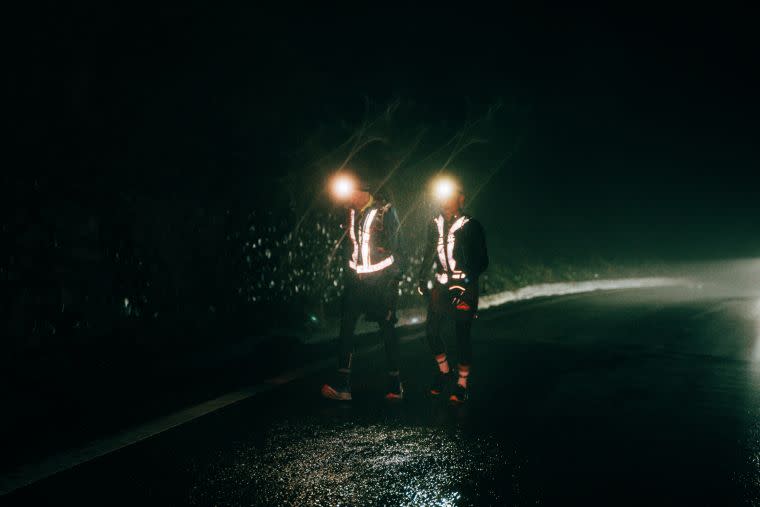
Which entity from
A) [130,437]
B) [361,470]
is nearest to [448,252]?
[361,470]

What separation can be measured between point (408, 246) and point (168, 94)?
7261 millimetres

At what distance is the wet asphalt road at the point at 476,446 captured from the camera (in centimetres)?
427

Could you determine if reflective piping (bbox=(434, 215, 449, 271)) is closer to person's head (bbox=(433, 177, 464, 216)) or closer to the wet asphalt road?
person's head (bbox=(433, 177, 464, 216))

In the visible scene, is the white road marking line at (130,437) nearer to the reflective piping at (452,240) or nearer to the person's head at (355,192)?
the person's head at (355,192)

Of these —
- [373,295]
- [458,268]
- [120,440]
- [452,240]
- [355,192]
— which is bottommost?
[120,440]

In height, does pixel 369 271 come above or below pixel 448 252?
below

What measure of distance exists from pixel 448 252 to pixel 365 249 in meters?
0.76

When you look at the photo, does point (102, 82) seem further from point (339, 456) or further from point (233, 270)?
point (339, 456)

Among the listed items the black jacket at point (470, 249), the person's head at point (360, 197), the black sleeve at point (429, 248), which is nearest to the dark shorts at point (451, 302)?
the black jacket at point (470, 249)

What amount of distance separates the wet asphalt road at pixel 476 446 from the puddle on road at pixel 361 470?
0.5 inches

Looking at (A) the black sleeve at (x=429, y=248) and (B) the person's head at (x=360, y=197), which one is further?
(A) the black sleeve at (x=429, y=248)

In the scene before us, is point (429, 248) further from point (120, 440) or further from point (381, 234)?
point (120, 440)

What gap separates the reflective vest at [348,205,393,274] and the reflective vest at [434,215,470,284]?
1.57ft

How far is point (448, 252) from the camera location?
6719 millimetres
